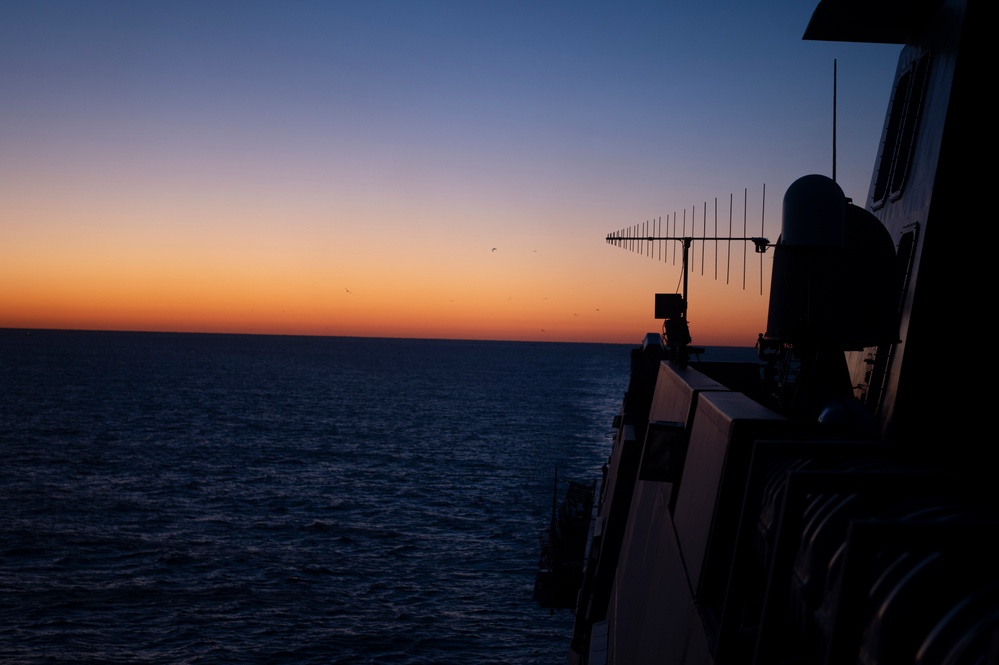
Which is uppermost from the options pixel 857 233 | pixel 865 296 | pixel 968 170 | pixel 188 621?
pixel 968 170

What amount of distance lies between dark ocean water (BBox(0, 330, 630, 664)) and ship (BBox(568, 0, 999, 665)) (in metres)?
18.2

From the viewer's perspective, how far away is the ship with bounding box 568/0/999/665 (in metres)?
2.86

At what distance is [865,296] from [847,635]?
7114 millimetres

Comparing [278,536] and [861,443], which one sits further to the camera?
[278,536]

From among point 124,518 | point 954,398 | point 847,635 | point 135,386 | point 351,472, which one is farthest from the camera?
point 135,386

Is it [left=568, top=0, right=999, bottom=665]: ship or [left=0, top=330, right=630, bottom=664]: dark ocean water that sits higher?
[left=568, top=0, right=999, bottom=665]: ship

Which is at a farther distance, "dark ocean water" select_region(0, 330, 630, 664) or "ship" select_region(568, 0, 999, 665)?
"dark ocean water" select_region(0, 330, 630, 664)

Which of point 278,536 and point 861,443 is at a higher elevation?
point 861,443

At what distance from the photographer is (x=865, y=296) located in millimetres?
9250

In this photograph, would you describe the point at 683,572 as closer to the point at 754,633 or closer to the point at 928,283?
the point at 754,633

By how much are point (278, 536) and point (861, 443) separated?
40.6 metres

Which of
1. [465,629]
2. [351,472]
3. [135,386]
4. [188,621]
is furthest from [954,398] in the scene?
[135,386]

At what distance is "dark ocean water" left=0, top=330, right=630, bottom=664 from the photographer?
29.2 m

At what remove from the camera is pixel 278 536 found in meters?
42.4
